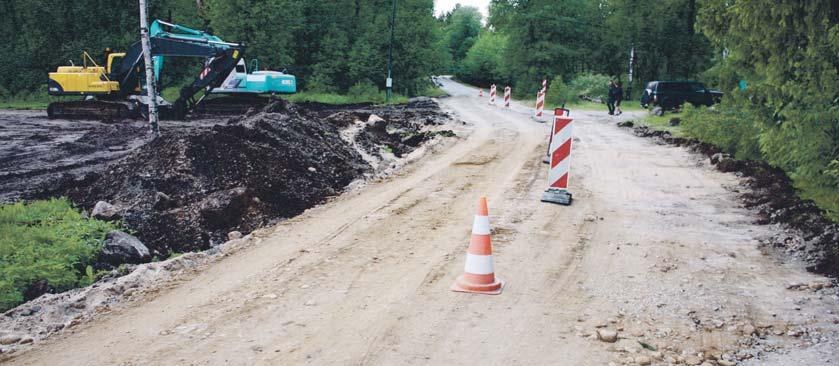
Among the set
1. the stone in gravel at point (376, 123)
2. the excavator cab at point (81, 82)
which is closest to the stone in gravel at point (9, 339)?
the stone in gravel at point (376, 123)

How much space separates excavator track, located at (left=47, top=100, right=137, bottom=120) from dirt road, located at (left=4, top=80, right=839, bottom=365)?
58.9 feet

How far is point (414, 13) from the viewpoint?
47.6 meters

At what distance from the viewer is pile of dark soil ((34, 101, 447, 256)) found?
763cm

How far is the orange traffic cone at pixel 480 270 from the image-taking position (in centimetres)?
528

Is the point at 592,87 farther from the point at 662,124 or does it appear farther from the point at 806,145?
the point at 806,145

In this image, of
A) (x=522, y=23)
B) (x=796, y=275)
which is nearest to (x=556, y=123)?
(x=796, y=275)

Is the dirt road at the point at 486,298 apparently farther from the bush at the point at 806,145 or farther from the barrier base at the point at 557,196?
the bush at the point at 806,145

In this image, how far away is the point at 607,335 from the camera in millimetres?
4363

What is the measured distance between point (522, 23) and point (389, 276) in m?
49.9

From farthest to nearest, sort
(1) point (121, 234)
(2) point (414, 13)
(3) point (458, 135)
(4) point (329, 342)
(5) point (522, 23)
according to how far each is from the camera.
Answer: (5) point (522, 23), (2) point (414, 13), (3) point (458, 135), (1) point (121, 234), (4) point (329, 342)

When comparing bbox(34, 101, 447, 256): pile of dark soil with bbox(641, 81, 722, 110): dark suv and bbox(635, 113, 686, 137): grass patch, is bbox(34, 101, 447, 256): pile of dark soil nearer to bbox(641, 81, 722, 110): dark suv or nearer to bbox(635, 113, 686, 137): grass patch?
bbox(635, 113, 686, 137): grass patch

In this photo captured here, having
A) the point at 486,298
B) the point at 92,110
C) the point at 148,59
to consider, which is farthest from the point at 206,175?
the point at 92,110

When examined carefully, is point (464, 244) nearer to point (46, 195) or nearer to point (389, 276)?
point (389, 276)

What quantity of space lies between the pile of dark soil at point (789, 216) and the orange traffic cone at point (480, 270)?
341cm
